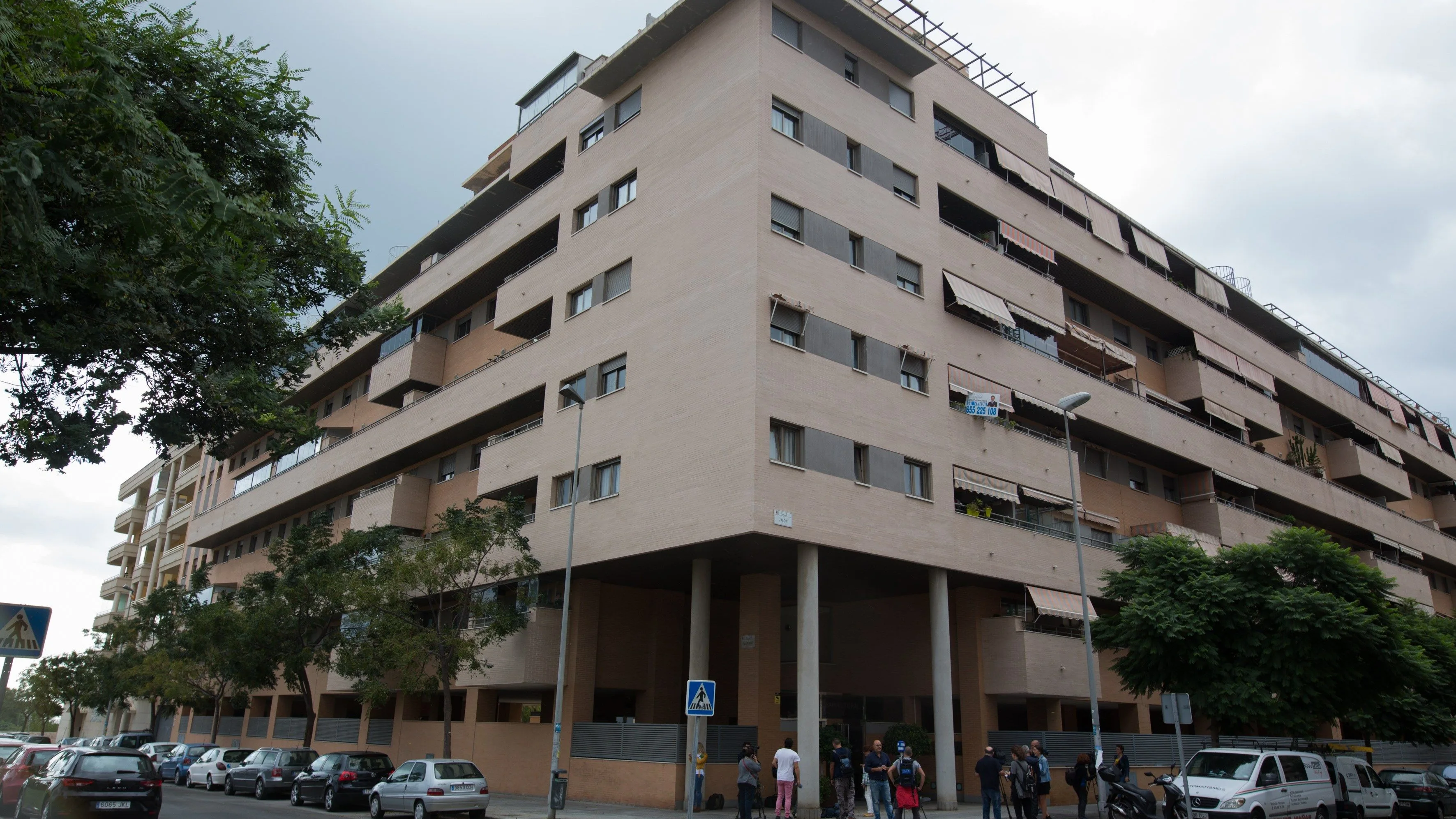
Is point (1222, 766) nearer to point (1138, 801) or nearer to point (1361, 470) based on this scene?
point (1138, 801)

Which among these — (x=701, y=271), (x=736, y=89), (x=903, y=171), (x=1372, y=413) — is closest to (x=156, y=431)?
(x=701, y=271)

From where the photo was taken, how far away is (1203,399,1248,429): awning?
3988 centimetres

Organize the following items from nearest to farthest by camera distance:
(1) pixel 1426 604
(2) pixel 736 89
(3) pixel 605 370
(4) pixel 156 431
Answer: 1. (4) pixel 156 431
2. (2) pixel 736 89
3. (3) pixel 605 370
4. (1) pixel 1426 604

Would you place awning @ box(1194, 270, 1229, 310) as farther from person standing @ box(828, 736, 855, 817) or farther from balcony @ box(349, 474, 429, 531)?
balcony @ box(349, 474, 429, 531)

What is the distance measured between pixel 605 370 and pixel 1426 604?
1661 inches

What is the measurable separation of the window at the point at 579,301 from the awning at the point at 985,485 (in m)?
12.3

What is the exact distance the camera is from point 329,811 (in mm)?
25781

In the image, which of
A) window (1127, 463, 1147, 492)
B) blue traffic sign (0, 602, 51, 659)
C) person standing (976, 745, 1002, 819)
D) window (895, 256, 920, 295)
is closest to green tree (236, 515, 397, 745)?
window (895, 256, 920, 295)

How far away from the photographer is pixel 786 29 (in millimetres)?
27891

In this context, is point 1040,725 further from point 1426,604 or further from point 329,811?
point 1426,604

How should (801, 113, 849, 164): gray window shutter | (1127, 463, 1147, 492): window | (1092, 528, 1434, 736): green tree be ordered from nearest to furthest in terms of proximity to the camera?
(1092, 528, 1434, 736): green tree, (801, 113, 849, 164): gray window shutter, (1127, 463, 1147, 492): window

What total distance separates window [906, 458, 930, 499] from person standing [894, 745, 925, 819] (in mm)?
8027

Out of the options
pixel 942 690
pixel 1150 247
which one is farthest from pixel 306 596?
pixel 1150 247

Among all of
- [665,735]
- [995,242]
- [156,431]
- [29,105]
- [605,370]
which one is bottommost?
[665,735]
